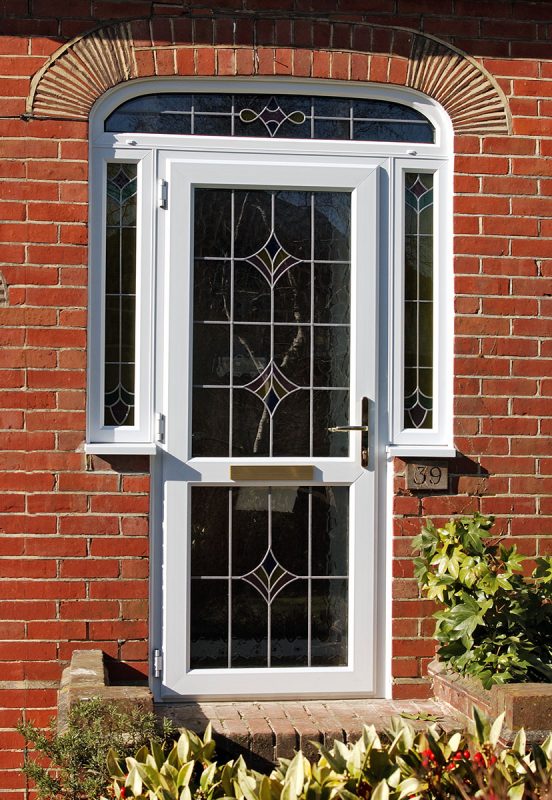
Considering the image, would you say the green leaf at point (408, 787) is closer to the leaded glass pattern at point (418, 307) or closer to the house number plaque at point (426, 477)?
Result: the house number plaque at point (426, 477)

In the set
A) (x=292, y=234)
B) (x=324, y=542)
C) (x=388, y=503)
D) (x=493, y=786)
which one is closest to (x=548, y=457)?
(x=388, y=503)

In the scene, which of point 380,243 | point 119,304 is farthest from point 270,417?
point 380,243

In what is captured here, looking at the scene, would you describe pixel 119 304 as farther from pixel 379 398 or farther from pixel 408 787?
pixel 408 787

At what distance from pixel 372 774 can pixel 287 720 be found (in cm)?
143

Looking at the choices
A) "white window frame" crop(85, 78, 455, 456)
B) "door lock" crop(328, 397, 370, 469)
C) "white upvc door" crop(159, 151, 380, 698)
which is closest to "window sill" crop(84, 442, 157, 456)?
"white window frame" crop(85, 78, 455, 456)

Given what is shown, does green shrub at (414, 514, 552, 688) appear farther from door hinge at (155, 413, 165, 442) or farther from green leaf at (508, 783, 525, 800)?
green leaf at (508, 783, 525, 800)

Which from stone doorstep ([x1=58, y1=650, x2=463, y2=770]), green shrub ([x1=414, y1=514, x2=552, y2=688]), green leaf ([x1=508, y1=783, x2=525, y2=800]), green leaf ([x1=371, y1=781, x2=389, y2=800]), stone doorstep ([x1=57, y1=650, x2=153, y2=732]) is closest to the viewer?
green leaf ([x1=508, y1=783, x2=525, y2=800])

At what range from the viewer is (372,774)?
3.36 metres

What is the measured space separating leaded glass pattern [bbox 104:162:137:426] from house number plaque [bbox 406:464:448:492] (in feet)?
4.54

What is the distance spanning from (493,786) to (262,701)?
226cm

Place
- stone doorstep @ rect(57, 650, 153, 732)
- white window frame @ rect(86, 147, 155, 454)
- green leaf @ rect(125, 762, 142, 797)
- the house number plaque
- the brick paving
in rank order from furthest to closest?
the house number plaque, white window frame @ rect(86, 147, 155, 454), the brick paving, stone doorstep @ rect(57, 650, 153, 732), green leaf @ rect(125, 762, 142, 797)

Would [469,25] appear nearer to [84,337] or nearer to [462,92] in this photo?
[462,92]

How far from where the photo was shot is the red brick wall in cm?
500

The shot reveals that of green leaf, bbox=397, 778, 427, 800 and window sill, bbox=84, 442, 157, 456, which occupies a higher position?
window sill, bbox=84, 442, 157, 456
